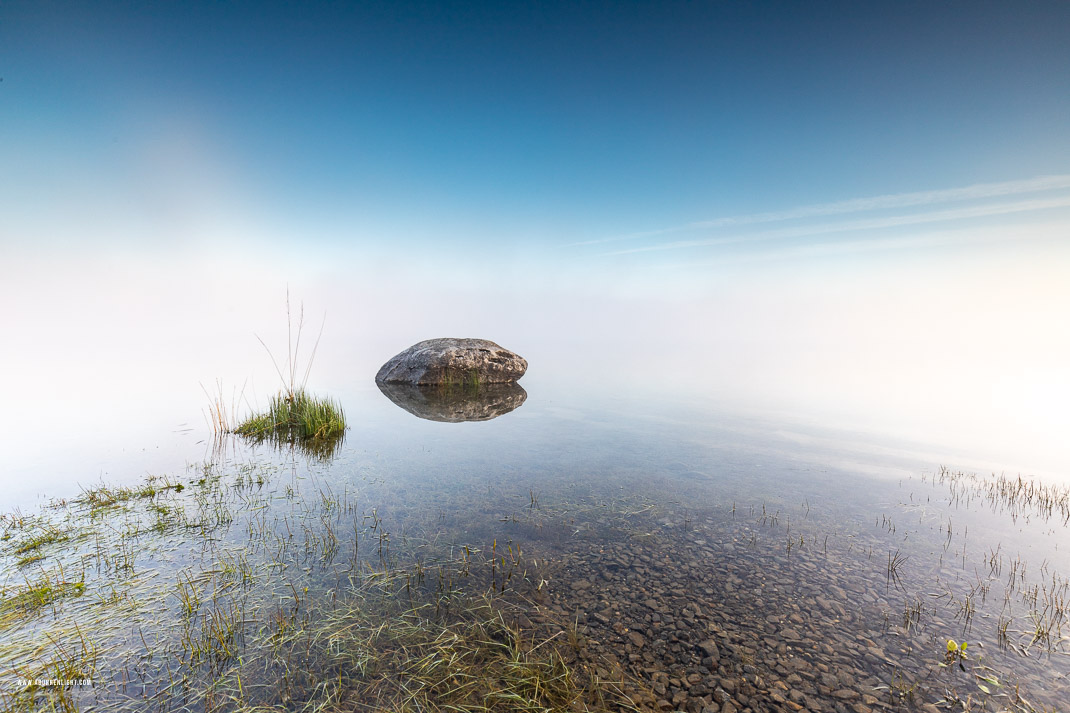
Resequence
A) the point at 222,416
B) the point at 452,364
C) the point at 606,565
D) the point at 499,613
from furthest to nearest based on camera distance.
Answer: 1. the point at 452,364
2. the point at 222,416
3. the point at 606,565
4. the point at 499,613

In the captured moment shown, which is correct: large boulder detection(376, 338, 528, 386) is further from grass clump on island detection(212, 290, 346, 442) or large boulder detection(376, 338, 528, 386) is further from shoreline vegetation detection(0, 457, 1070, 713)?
shoreline vegetation detection(0, 457, 1070, 713)

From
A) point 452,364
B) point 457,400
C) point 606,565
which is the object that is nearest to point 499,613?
point 606,565

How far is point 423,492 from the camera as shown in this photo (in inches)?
305

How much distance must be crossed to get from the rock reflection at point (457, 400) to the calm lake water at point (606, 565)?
4.07 m

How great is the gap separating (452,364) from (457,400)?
3.26 meters

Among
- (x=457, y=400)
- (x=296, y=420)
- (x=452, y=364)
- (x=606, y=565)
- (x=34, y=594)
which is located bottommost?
(x=34, y=594)

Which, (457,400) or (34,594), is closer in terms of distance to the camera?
(34,594)

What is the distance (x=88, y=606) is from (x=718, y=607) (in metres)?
6.56

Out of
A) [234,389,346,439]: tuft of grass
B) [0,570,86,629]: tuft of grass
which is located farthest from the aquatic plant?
[0,570,86,629]: tuft of grass

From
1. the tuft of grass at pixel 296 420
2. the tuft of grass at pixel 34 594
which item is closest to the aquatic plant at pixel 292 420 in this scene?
the tuft of grass at pixel 296 420

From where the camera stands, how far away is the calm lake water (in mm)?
3557

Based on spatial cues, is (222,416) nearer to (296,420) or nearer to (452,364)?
(296,420)

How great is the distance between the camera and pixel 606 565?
5.38 meters

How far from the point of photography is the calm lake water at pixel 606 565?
3557 millimetres
